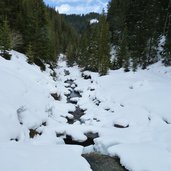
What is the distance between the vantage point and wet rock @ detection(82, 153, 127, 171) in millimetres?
10344

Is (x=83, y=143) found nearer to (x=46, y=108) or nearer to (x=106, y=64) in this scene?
(x=46, y=108)

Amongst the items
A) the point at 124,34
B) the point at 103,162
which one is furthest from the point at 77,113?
the point at 124,34

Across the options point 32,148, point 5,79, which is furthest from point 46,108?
point 32,148

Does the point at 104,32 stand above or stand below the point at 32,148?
above

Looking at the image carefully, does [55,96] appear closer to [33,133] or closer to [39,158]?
[33,133]

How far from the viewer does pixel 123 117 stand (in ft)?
61.6

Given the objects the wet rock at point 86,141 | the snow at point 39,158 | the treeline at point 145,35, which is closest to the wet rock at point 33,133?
the wet rock at point 86,141

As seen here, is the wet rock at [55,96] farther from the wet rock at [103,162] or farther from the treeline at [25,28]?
the wet rock at [103,162]

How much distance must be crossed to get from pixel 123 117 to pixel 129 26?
29.2 meters

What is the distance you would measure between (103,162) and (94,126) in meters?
6.26

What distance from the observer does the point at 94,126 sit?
55.9ft

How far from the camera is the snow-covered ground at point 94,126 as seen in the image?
9.40 metres

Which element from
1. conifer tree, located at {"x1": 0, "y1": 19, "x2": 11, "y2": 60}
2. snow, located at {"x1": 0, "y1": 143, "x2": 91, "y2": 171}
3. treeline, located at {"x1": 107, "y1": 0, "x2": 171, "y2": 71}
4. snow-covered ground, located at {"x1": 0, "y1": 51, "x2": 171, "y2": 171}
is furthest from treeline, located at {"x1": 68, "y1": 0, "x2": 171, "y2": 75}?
snow, located at {"x1": 0, "y1": 143, "x2": 91, "y2": 171}

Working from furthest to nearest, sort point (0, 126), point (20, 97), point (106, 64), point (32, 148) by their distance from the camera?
1. point (106, 64)
2. point (20, 97)
3. point (0, 126)
4. point (32, 148)
